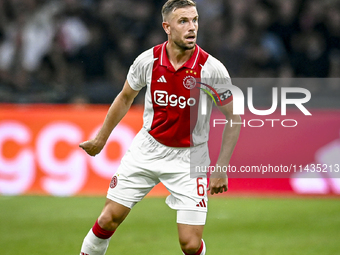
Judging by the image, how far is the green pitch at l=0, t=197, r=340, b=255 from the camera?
6.23 m

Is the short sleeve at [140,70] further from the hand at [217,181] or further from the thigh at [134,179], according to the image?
the hand at [217,181]

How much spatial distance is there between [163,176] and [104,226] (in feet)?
2.08

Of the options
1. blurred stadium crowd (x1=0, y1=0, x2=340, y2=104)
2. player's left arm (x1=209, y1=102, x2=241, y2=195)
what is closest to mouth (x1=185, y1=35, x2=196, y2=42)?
player's left arm (x1=209, y1=102, x2=241, y2=195)

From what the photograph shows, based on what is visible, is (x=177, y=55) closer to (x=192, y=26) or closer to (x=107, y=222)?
(x=192, y=26)

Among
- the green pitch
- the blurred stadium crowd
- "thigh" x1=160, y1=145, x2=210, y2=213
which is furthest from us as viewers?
the blurred stadium crowd

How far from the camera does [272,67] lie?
37.2 feet

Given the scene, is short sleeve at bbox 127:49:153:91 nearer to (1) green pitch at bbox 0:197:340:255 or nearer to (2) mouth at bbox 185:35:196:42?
(2) mouth at bbox 185:35:196:42

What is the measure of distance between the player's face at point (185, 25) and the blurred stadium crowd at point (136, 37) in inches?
245

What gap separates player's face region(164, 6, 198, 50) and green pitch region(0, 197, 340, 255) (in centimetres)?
258

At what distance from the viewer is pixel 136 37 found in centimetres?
1154

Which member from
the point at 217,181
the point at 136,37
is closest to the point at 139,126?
the point at 136,37

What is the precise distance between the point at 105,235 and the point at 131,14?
7863 millimetres


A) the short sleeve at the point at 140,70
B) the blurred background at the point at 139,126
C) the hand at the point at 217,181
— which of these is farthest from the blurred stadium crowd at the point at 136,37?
the hand at the point at 217,181

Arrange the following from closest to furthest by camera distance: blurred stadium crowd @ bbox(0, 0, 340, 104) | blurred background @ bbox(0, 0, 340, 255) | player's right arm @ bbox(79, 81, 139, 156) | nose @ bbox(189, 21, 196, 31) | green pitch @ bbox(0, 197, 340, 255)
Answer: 1. nose @ bbox(189, 21, 196, 31)
2. player's right arm @ bbox(79, 81, 139, 156)
3. green pitch @ bbox(0, 197, 340, 255)
4. blurred background @ bbox(0, 0, 340, 255)
5. blurred stadium crowd @ bbox(0, 0, 340, 104)
